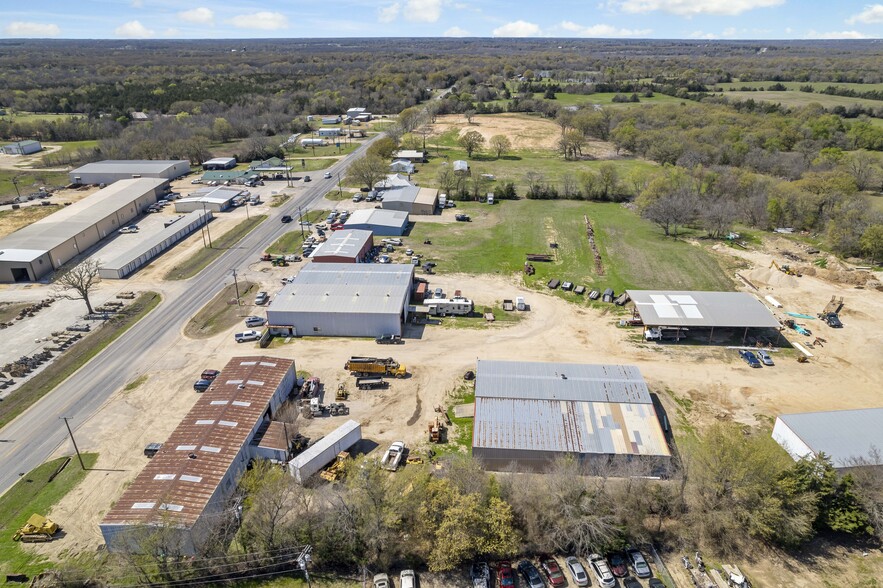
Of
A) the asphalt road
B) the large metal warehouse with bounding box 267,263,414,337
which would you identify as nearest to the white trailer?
the large metal warehouse with bounding box 267,263,414,337

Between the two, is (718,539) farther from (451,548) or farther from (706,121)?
(706,121)

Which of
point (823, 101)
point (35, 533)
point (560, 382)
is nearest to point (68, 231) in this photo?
point (35, 533)

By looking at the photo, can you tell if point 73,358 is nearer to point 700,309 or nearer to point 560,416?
point 560,416

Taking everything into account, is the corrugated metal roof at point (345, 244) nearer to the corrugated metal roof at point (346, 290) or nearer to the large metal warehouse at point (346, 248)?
the large metal warehouse at point (346, 248)

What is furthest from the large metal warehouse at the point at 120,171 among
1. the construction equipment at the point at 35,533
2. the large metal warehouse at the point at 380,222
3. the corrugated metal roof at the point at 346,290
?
the construction equipment at the point at 35,533

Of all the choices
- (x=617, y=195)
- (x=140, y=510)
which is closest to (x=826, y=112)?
(x=617, y=195)
